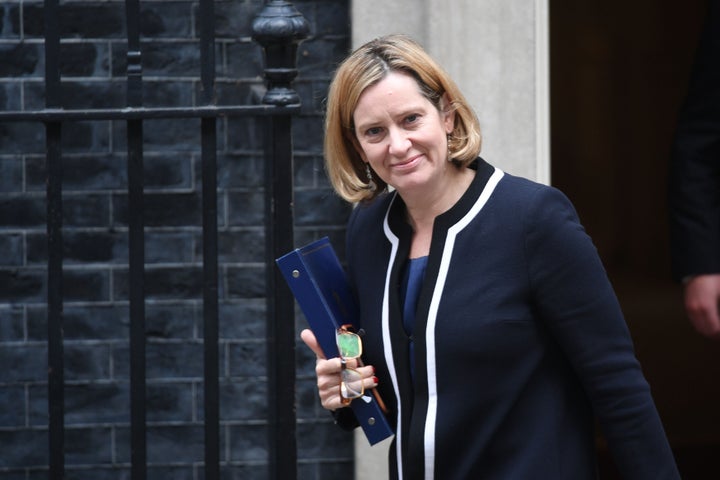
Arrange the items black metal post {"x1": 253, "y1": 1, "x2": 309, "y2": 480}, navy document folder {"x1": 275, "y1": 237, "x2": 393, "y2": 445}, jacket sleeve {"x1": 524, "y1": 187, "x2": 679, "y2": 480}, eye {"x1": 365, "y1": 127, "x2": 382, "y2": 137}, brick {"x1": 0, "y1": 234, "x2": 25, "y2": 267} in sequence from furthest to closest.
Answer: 1. brick {"x1": 0, "y1": 234, "x2": 25, "y2": 267}
2. black metal post {"x1": 253, "y1": 1, "x2": 309, "y2": 480}
3. navy document folder {"x1": 275, "y1": 237, "x2": 393, "y2": 445}
4. eye {"x1": 365, "y1": 127, "x2": 382, "y2": 137}
5. jacket sleeve {"x1": 524, "y1": 187, "x2": 679, "y2": 480}

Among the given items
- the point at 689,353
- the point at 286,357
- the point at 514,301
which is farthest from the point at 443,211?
the point at 689,353

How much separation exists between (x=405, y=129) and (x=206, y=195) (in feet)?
2.51

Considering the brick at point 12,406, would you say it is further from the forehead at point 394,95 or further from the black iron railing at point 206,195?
the forehead at point 394,95

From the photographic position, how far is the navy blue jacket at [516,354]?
2.66 meters

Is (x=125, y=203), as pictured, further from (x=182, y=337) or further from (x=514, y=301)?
(x=514, y=301)

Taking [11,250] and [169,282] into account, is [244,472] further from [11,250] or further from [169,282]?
[11,250]

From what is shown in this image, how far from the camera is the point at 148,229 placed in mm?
4465

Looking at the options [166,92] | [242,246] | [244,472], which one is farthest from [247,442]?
[166,92]

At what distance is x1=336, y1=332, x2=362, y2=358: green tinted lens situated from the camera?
9.29ft

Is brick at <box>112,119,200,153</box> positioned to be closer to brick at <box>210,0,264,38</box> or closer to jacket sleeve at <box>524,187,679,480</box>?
brick at <box>210,0,264,38</box>

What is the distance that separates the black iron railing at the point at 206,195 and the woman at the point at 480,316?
0.52m

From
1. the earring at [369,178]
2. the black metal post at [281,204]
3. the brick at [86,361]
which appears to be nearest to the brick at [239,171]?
the brick at [86,361]

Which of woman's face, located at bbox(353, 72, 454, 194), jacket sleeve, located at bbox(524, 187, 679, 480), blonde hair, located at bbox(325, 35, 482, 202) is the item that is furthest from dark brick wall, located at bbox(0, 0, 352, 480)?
jacket sleeve, located at bbox(524, 187, 679, 480)

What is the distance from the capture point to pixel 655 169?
1553cm
